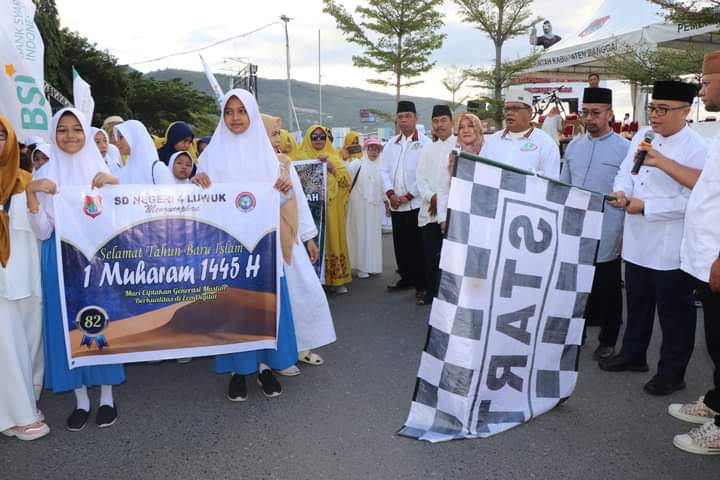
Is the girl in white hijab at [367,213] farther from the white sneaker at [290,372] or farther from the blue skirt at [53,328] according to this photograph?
the blue skirt at [53,328]

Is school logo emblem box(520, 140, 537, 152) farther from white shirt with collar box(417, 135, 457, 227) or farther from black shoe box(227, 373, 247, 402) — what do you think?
black shoe box(227, 373, 247, 402)

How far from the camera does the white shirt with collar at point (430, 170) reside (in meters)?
5.40

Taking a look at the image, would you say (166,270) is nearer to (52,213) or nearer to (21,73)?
(52,213)

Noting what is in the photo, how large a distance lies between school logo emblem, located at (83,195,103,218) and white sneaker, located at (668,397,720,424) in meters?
3.50

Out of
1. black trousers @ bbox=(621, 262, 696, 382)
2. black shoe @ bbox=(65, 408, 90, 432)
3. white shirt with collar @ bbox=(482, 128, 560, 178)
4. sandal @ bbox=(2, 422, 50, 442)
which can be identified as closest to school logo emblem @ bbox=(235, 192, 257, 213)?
black shoe @ bbox=(65, 408, 90, 432)

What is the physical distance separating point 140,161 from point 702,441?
4031 millimetres

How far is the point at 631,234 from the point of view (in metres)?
3.55

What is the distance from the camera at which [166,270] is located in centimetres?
320

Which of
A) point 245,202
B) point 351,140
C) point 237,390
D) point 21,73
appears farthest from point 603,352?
point 21,73

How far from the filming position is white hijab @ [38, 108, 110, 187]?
3037 mm

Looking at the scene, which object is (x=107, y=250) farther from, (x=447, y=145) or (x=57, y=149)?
(x=447, y=145)

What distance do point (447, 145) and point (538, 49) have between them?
18.7 metres

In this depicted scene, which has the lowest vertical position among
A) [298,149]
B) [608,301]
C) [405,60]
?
[608,301]

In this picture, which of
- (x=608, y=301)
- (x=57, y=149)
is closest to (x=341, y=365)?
(x=608, y=301)
